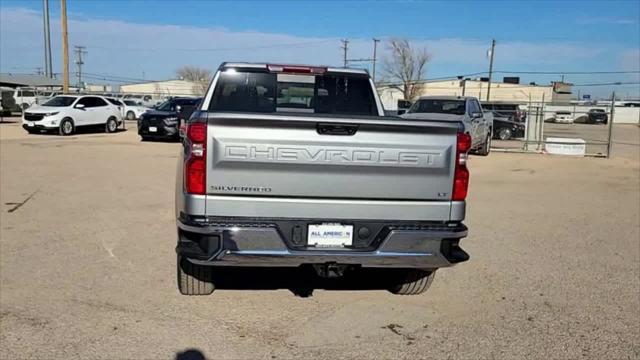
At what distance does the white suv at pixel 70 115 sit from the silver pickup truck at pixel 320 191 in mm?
21647

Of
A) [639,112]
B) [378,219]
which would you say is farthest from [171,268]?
[639,112]

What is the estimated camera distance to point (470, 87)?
328 feet

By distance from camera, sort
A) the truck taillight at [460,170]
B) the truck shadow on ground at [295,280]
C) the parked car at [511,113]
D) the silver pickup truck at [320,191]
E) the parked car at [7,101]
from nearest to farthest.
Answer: the silver pickup truck at [320,191], the truck taillight at [460,170], the truck shadow on ground at [295,280], the parked car at [511,113], the parked car at [7,101]

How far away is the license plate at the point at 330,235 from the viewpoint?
4109 millimetres

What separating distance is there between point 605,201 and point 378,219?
8.27m

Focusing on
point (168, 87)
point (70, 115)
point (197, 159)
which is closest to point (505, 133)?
point (70, 115)

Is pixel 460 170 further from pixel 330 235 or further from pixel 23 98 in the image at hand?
pixel 23 98

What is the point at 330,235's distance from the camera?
4133 mm

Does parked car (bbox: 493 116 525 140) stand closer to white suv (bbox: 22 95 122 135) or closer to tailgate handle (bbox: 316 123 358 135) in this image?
white suv (bbox: 22 95 122 135)

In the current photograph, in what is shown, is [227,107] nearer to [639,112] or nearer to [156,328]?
[156,328]

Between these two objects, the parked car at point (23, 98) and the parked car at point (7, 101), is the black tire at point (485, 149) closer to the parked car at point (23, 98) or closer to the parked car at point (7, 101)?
the parked car at point (7, 101)

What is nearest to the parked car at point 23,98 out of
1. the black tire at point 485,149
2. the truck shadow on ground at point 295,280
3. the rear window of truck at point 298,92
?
the black tire at point 485,149

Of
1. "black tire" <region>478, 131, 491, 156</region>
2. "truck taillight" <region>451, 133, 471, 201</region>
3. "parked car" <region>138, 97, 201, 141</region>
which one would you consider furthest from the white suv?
"truck taillight" <region>451, 133, 471, 201</region>

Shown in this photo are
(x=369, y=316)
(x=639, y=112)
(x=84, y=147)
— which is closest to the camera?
(x=369, y=316)
